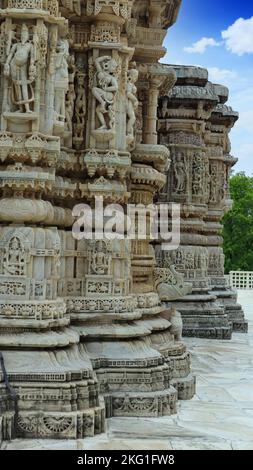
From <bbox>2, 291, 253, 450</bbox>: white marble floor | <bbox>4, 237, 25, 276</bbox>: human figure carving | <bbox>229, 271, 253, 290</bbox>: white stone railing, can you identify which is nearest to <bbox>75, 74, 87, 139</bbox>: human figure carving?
<bbox>4, 237, 25, 276</bbox>: human figure carving

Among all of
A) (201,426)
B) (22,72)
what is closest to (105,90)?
(22,72)

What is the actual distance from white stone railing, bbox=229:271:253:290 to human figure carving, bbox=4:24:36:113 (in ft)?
111

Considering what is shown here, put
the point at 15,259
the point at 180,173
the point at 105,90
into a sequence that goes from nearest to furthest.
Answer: the point at 15,259, the point at 105,90, the point at 180,173

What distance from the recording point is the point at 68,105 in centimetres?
1053

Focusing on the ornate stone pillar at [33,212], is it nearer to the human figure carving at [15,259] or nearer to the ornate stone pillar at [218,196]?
the human figure carving at [15,259]

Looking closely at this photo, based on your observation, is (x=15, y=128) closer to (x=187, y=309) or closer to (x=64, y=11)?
(x=64, y=11)

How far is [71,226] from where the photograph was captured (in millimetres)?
A: 10695

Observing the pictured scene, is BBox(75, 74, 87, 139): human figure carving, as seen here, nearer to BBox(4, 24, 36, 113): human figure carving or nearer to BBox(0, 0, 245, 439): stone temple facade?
BBox(0, 0, 245, 439): stone temple facade

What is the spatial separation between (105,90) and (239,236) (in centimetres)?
4437

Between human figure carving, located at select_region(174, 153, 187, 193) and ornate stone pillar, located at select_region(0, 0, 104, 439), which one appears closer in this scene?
ornate stone pillar, located at select_region(0, 0, 104, 439)

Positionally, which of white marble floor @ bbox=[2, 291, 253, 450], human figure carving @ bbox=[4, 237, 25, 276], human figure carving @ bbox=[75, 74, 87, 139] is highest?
human figure carving @ bbox=[75, 74, 87, 139]

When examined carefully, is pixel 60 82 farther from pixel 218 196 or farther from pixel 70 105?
pixel 218 196

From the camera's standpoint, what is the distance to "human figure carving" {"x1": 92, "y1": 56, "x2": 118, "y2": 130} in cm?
1046
